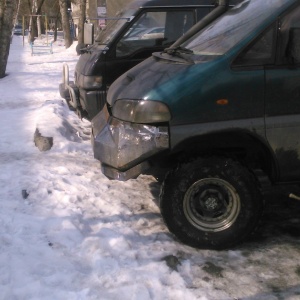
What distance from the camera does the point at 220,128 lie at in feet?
11.9

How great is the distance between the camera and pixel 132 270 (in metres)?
3.50

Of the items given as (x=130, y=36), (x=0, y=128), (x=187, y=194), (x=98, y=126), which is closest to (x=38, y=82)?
(x=0, y=128)

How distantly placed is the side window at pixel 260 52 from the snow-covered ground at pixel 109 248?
1.54 meters

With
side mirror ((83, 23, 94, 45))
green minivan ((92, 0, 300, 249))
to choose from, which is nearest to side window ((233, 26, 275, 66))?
green minivan ((92, 0, 300, 249))

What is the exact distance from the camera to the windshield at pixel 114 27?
22.4ft

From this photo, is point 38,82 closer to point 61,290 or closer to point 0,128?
point 0,128

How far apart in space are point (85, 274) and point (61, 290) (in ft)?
0.90

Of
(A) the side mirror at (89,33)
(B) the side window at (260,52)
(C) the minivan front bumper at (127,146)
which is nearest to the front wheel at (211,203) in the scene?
(C) the minivan front bumper at (127,146)

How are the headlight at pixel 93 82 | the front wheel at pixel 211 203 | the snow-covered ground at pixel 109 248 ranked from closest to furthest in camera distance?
the snow-covered ground at pixel 109 248
the front wheel at pixel 211 203
the headlight at pixel 93 82

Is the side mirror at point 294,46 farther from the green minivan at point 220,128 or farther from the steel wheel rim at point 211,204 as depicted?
the steel wheel rim at point 211,204

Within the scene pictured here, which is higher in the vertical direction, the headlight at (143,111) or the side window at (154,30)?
the side window at (154,30)

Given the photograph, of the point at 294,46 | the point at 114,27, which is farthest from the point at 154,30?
the point at 294,46

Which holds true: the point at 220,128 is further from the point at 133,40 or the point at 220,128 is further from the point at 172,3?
the point at 172,3

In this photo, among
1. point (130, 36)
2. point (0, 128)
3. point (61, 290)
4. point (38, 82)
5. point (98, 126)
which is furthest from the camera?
point (38, 82)
